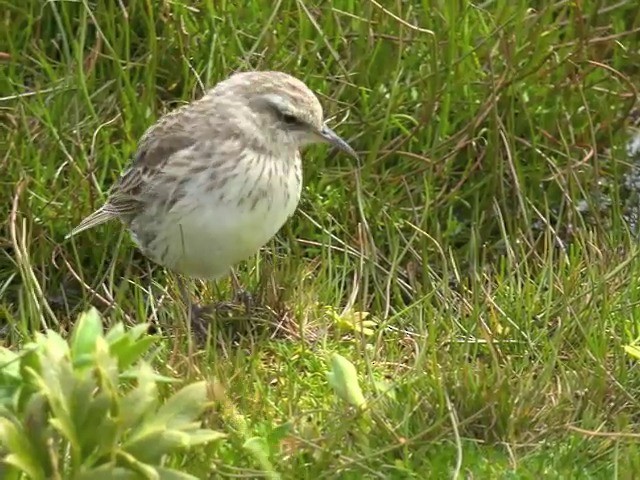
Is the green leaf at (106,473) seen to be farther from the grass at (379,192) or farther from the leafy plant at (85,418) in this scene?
the grass at (379,192)

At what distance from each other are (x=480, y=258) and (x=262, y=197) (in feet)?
3.59

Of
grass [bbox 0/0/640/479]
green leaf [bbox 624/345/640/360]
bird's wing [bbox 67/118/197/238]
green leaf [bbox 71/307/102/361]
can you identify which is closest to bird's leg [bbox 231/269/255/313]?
grass [bbox 0/0/640/479]

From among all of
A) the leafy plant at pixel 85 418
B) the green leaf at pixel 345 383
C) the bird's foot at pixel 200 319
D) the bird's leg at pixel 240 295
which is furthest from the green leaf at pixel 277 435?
the bird's leg at pixel 240 295

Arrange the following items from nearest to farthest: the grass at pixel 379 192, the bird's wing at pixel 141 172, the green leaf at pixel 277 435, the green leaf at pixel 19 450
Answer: the green leaf at pixel 19 450
the green leaf at pixel 277 435
the grass at pixel 379 192
the bird's wing at pixel 141 172

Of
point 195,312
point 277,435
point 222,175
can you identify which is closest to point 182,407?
point 277,435

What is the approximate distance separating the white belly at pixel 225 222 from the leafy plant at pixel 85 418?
4.02 feet

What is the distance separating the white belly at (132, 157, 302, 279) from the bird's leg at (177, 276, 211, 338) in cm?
15

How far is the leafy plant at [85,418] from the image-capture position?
3045mm

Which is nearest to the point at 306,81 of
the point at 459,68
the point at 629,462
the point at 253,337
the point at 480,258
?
the point at 459,68

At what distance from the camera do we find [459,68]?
18.1 ft

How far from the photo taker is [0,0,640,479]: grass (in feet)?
13.5

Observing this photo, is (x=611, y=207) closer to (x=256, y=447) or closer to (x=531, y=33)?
(x=531, y=33)

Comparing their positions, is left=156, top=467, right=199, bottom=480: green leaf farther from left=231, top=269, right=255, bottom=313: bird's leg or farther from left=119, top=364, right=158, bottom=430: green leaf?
left=231, top=269, right=255, bottom=313: bird's leg

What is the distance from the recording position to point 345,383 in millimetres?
3693
